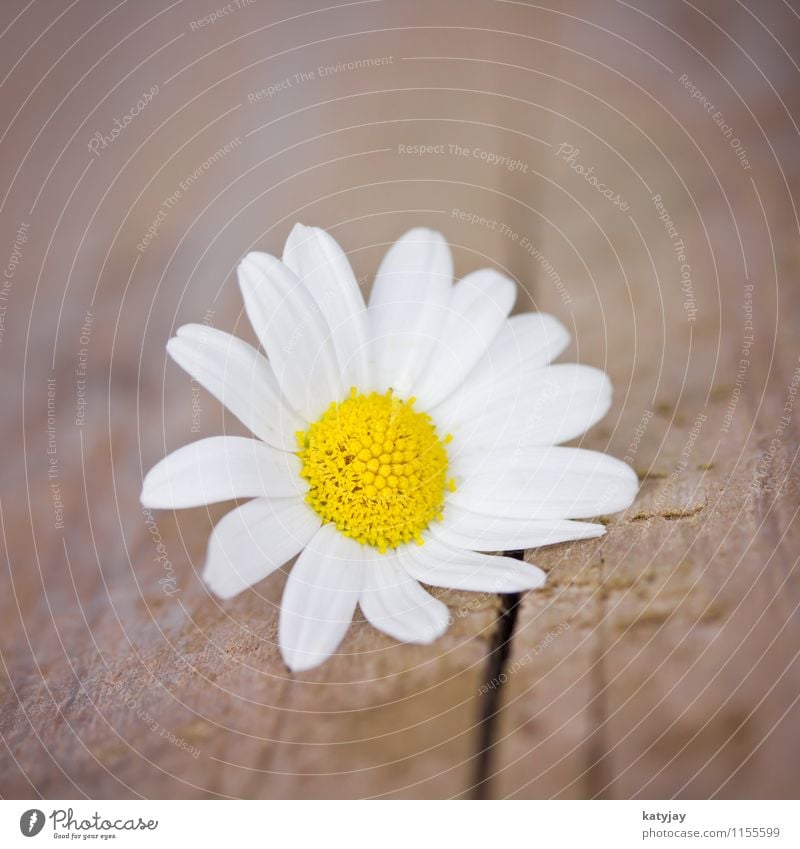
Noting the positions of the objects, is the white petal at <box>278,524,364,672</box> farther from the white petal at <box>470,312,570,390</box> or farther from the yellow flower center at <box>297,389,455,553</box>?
the white petal at <box>470,312,570,390</box>

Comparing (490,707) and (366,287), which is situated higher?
(366,287)

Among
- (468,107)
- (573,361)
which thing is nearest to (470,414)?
(573,361)

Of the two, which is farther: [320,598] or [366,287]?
[366,287]

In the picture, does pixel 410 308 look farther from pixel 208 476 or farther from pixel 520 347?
pixel 208 476

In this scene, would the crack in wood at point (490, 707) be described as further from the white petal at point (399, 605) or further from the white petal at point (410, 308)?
the white petal at point (410, 308)

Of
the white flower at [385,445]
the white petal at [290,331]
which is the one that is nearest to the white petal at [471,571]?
the white flower at [385,445]
